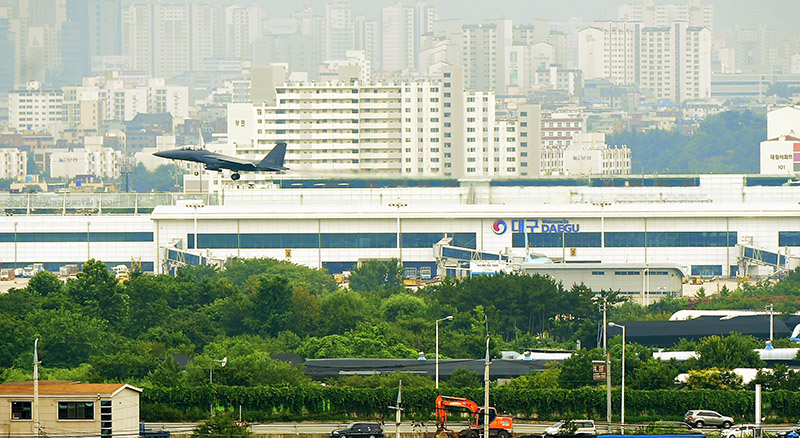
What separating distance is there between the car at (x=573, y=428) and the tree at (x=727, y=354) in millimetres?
12198

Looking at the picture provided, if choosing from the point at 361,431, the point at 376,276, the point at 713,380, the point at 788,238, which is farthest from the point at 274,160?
the point at 788,238

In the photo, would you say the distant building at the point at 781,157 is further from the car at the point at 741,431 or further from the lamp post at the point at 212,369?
the car at the point at 741,431

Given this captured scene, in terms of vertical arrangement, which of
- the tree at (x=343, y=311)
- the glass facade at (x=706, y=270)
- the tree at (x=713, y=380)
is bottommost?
the tree at (x=713, y=380)

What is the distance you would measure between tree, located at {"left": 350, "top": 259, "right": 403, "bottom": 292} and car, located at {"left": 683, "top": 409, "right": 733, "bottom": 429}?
47.8 metres

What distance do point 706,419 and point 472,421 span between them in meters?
8.15

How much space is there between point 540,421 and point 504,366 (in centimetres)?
829

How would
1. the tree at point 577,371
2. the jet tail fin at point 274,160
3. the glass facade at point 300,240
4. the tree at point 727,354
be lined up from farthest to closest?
the glass facade at point 300,240, the jet tail fin at point 274,160, the tree at point 727,354, the tree at point 577,371

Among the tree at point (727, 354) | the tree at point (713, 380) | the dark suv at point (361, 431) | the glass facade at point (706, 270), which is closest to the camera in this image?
the dark suv at point (361, 431)

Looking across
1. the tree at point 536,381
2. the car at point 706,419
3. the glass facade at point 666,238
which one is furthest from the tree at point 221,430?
the glass facade at point 666,238

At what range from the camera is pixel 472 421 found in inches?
2309

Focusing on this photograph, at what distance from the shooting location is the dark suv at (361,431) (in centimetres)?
5644

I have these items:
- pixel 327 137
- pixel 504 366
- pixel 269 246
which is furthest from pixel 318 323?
pixel 327 137

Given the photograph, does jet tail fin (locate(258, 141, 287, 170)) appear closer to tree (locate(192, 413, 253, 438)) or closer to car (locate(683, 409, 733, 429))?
car (locate(683, 409, 733, 429))

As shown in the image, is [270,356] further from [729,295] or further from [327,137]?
[327,137]
